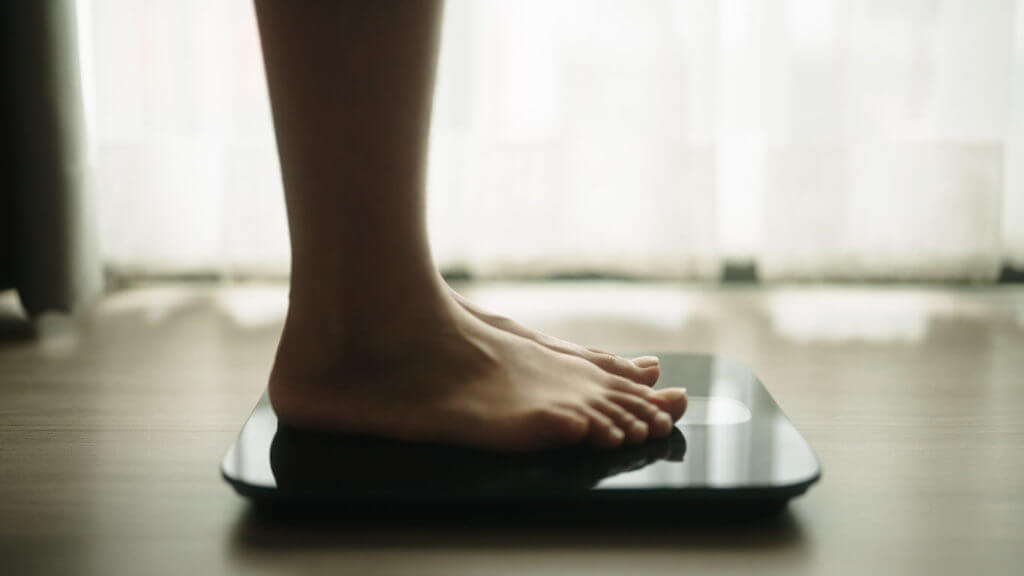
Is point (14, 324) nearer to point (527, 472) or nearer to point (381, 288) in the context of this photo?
point (381, 288)

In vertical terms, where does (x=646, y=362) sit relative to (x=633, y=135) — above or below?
below

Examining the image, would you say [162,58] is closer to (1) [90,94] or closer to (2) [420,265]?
(1) [90,94]

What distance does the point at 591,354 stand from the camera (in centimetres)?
82

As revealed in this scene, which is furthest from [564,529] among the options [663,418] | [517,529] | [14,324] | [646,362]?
[14,324]

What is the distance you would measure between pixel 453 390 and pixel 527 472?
109mm

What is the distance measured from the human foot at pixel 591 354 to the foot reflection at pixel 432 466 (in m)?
0.10

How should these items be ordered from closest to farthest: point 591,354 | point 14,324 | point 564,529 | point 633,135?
point 564,529, point 591,354, point 14,324, point 633,135

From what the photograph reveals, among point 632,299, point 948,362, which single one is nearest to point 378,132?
point 948,362

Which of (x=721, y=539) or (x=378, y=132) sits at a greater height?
(x=378, y=132)

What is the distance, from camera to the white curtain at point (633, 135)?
1642mm

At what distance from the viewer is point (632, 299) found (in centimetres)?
157

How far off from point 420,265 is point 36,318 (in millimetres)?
825

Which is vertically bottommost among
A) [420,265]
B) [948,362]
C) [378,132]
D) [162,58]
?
[948,362]

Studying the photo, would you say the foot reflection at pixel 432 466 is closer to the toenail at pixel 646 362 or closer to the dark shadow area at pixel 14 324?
the toenail at pixel 646 362
